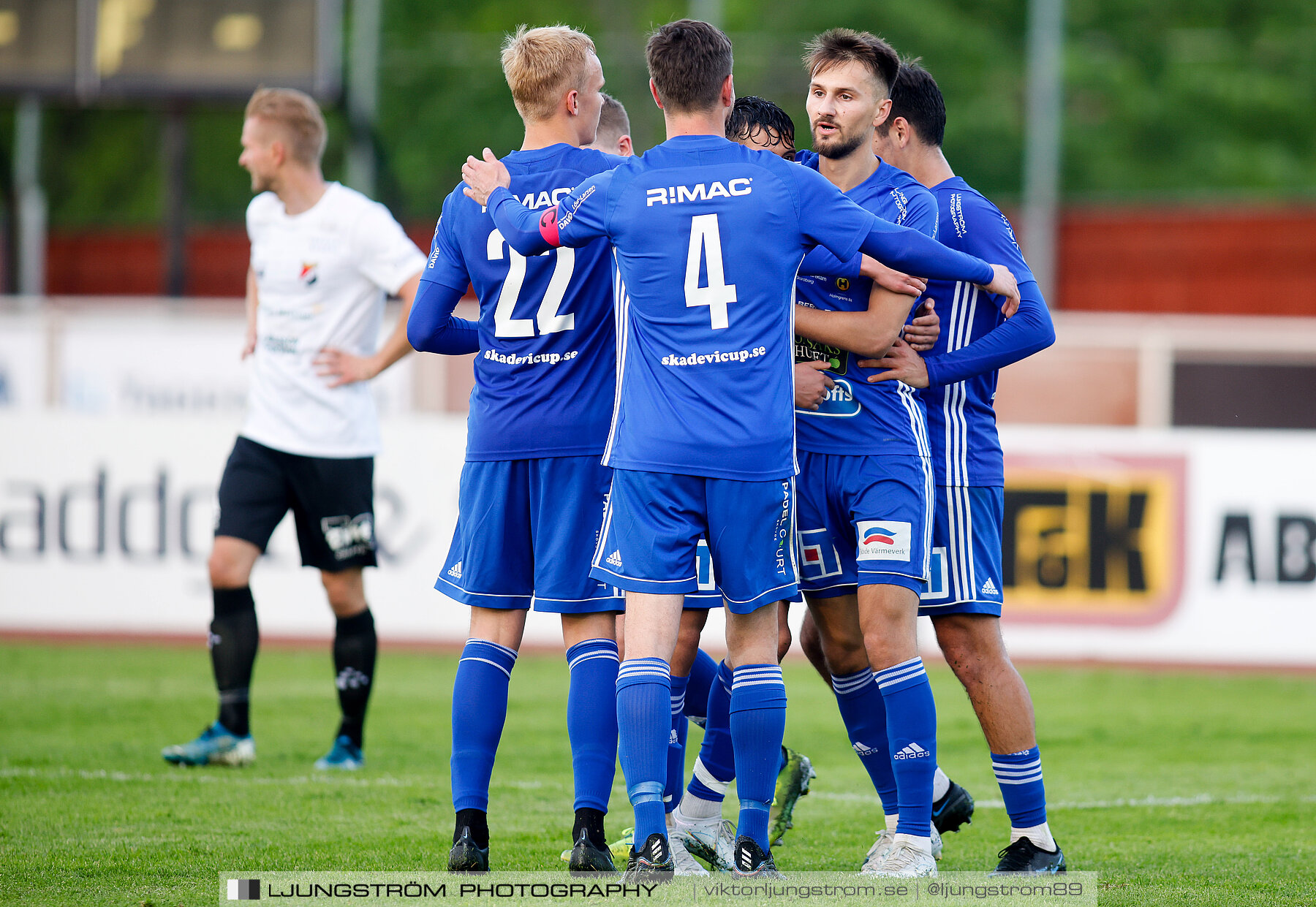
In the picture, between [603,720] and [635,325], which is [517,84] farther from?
[603,720]

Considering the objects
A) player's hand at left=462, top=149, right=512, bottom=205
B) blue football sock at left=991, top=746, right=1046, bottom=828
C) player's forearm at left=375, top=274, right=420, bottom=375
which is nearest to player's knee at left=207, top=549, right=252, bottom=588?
player's forearm at left=375, top=274, right=420, bottom=375

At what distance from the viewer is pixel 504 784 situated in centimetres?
633

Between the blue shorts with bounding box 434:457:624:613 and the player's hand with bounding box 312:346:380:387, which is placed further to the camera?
the player's hand with bounding box 312:346:380:387

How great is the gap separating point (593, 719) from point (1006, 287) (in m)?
1.76

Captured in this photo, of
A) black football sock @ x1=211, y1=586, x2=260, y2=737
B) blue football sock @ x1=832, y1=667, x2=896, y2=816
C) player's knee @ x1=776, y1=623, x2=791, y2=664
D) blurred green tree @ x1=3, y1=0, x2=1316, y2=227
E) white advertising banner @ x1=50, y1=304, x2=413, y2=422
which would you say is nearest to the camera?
blue football sock @ x1=832, y1=667, x2=896, y2=816

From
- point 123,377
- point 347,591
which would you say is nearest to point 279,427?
point 347,591

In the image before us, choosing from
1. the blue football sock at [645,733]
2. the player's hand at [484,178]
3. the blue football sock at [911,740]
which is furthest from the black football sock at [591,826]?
the player's hand at [484,178]

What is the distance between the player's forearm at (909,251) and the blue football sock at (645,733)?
1236mm

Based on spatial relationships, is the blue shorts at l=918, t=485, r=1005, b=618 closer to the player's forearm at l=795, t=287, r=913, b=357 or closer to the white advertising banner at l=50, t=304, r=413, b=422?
the player's forearm at l=795, t=287, r=913, b=357

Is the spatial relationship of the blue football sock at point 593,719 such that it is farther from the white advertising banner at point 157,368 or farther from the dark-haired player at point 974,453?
the white advertising banner at point 157,368

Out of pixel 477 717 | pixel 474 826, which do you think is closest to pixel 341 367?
pixel 477 717

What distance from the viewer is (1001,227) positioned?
5.00 meters

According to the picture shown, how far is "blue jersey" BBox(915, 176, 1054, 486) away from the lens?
4.90 m

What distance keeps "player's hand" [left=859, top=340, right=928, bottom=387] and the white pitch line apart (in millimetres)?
2002
